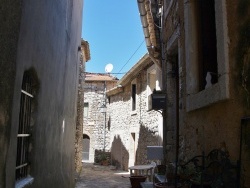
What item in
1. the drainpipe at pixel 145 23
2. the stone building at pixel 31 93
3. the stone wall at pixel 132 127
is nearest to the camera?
the stone building at pixel 31 93

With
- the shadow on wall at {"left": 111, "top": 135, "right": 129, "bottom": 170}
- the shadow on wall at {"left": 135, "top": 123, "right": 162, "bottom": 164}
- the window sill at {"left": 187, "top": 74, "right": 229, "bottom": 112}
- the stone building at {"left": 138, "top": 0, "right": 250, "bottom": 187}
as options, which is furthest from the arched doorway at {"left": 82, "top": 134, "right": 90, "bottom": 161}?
the window sill at {"left": 187, "top": 74, "right": 229, "bottom": 112}

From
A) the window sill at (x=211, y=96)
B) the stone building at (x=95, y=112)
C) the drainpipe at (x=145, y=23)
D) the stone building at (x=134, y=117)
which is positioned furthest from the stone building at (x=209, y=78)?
the stone building at (x=95, y=112)

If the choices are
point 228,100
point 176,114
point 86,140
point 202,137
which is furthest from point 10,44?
point 86,140

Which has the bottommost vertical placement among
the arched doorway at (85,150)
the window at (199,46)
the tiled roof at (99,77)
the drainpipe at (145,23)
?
the arched doorway at (85,150)

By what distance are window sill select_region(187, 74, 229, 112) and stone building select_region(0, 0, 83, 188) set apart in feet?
6.14

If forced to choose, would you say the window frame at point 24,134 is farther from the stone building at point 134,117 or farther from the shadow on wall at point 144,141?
the shadow on wall at point 144,141

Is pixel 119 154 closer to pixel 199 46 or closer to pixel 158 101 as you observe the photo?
pixel 158 101

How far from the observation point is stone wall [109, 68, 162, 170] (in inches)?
465

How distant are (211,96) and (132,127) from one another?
12241 millimetres

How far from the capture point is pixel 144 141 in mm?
12727

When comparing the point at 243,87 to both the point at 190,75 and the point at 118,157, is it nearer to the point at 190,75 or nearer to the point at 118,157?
the point at 190,75

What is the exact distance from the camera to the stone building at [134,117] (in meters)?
11.6

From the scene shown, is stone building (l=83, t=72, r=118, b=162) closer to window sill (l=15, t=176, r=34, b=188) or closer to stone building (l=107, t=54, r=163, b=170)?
stone building (l=107, t=54, r=163, b=170)

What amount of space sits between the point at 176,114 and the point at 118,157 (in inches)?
514
